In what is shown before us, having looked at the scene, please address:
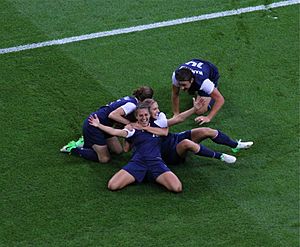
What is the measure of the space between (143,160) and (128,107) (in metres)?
0.68

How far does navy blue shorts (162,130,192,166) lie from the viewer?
9695mm

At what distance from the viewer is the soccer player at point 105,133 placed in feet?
32.1

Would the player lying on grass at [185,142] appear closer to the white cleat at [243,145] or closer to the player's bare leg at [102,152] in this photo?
the white cleat at [243,145]

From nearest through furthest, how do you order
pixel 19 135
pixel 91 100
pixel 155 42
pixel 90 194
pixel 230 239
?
pixel 230 239 → pixel 90 194 → pixel 19 135 → pixel 91 100 → pixel 155 42

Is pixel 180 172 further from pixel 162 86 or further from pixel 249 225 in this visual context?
pixel 162 86

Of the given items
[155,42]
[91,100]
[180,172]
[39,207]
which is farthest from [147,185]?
[155,42]

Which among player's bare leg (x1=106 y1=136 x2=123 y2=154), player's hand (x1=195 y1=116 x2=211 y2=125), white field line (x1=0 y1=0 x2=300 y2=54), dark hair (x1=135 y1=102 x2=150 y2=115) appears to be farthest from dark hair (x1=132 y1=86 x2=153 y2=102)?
white field line (x1=0 y1=0 x2=300 y2=54)

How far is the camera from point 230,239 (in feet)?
28.4

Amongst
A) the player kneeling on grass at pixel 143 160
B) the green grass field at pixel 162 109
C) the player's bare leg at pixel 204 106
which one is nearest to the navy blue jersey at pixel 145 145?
the player kneeling on grass at pixel 143 160

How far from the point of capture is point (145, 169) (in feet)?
31.1

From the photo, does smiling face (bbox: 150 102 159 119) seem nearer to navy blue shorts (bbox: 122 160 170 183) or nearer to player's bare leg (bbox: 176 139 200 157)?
player's bare leg (bbox: 176 139 200 157)

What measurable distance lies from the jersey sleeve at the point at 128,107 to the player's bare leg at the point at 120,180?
2.49ft

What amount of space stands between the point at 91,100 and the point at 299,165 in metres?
2.85

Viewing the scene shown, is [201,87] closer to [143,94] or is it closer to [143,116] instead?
[143,94]
